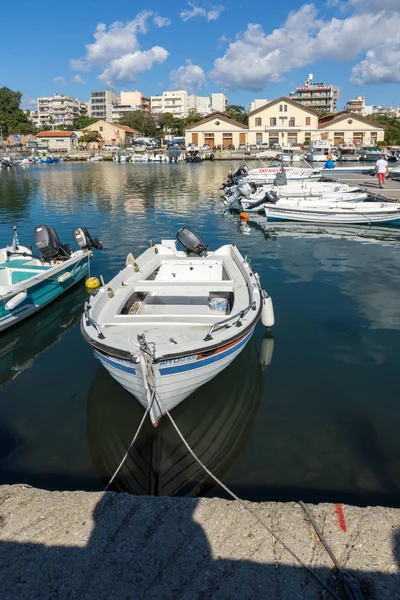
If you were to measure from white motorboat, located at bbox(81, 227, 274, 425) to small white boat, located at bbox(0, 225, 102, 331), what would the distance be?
2650mm

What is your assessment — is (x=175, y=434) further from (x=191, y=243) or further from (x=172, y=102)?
(x=172, y=102)

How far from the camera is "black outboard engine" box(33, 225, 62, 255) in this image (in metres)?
12.7

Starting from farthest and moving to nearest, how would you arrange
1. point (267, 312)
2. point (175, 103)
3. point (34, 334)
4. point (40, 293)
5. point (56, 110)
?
point (56, 110)
point (175, 103)
point (40, 293)
point (34, 334)
point (267, 312)

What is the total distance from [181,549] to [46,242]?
1057 cm

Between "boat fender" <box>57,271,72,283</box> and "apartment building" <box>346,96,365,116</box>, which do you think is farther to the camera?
"apartment building" <box>346,96,365,116</box>

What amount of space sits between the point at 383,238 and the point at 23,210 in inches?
886

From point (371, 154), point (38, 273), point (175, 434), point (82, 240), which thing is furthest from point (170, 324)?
point (371, 154)

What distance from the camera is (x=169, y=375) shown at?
20.1 ft

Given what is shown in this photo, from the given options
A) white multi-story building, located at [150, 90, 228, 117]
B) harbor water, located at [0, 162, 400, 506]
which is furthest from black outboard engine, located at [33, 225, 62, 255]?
white multi-story building, located at [150, 90, 228, 117]

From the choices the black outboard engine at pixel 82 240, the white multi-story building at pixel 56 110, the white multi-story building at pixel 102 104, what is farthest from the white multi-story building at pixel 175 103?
the black outboard engine at pixel 82 240

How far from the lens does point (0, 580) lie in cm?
355

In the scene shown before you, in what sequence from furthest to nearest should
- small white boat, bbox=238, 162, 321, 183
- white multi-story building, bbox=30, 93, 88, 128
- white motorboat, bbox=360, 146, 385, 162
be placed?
white multi-story building, bbox=30, 93, 88, 128, white motorboat, bbox=360, 146, 385, 162, small white boat, bbox=238, 162, 321, 183

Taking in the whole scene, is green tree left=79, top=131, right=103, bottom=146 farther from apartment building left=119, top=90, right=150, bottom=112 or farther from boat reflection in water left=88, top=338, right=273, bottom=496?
boat reflection in water left=88, top=338, right=273, bottom=496

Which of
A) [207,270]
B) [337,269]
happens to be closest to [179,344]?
[207,270]
